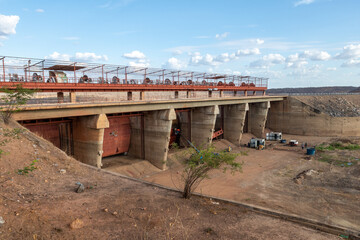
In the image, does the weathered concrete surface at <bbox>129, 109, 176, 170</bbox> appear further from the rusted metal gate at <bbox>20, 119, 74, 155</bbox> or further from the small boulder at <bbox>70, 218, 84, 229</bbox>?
the small boulder at <bbox>70, 218, 84, 229</bbox>

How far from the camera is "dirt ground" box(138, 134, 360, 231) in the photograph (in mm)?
18547

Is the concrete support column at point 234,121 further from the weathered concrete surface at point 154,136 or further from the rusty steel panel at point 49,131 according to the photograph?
the rusty steel panel at point 49,131

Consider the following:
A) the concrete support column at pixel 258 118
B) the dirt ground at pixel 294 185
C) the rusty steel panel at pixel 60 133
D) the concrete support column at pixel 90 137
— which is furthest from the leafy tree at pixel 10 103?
the concrete support column at pixel 258 118

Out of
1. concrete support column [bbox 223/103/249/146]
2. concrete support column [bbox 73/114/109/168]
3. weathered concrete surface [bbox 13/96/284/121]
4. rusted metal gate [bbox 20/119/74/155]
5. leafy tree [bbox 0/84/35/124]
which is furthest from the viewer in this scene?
concrete support column [bbox 223/103/249/146]

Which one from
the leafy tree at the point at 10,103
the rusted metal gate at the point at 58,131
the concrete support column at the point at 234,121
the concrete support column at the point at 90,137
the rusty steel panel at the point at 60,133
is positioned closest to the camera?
the leafy tree at the point at 10,103

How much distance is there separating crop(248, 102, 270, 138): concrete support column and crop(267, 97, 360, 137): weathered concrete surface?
7.05 meters

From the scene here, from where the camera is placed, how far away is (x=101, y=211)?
9883 millimetres

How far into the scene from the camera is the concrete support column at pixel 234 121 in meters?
47.5

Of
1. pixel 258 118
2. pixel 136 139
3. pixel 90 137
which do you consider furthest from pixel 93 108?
pixel 258 118

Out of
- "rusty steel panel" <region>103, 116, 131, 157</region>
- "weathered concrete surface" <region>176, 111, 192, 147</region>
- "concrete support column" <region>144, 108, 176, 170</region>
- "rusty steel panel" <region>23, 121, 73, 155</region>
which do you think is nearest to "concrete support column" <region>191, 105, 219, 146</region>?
"weathered concrete surface" <region>176, 111, 192, 147</region>

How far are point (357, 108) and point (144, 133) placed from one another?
60.6 metres

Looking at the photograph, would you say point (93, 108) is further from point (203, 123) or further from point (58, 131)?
point (203, 123)

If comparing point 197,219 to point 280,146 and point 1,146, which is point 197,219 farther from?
point 280,146

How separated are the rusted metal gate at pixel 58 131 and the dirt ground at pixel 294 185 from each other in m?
9.71
